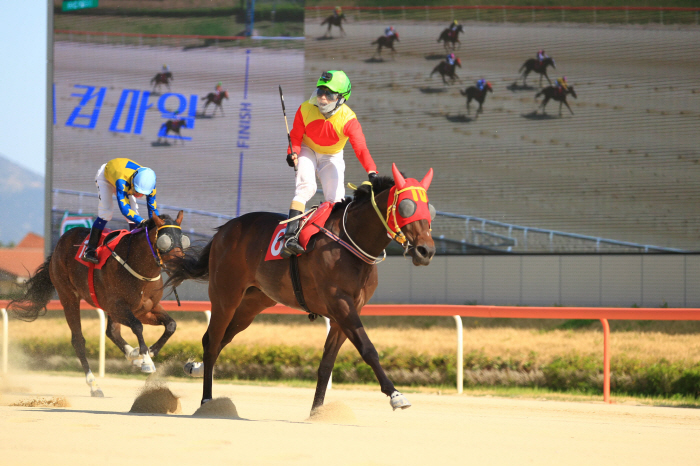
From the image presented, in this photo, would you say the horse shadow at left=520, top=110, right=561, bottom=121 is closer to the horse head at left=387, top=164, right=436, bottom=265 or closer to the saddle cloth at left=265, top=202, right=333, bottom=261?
the saddle cloth at left=265, top=202, right=333, bottom=261

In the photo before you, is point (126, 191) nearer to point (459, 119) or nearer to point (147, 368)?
point (147, 368)

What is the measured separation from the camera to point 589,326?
42.0 ft

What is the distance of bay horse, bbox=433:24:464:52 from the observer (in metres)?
16.2

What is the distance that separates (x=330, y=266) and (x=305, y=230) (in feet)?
1.16

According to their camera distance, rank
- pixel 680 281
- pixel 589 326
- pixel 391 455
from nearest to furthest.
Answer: pixel 391 455 < pixel 589 326 < pixel 680 281

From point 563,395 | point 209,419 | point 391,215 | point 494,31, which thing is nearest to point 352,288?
point 391,215

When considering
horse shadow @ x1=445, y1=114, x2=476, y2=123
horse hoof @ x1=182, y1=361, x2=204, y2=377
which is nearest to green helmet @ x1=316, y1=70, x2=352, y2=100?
horse hoof @ x1=182, y1=361, x2=204, y2=377

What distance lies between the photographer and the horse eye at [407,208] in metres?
4.67

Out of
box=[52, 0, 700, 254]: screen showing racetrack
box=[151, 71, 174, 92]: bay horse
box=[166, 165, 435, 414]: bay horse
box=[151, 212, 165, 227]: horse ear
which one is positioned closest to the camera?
box=[166, 165, 435, 414]: bay horse

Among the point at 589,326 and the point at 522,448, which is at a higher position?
the point at 522,448

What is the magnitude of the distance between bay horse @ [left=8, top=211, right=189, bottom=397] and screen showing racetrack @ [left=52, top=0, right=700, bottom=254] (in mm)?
8383

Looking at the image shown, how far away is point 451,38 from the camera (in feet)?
53.2

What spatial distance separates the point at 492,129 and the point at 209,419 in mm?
11840

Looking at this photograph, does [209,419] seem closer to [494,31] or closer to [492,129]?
[492,129]
